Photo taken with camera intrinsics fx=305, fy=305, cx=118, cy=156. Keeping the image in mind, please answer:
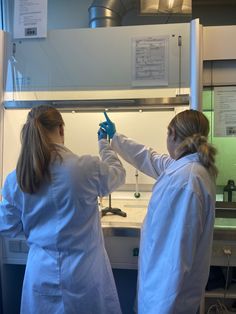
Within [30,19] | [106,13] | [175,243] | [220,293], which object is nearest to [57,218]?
[175,243]

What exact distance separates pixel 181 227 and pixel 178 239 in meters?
0.04

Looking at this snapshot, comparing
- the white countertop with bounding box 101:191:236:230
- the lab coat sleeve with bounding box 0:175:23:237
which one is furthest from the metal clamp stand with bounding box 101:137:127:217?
the lab coat sleeve with bounding box 0:175:23:237

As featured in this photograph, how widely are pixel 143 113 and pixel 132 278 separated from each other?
1083mm

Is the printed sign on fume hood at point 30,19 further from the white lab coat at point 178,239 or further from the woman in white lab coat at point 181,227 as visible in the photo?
the white lab coat at point 178,239

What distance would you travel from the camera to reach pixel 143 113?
2014mm

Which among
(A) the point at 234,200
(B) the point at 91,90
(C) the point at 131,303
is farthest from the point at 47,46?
(C) the point at 131,303

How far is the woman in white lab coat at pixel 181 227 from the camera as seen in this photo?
1.01 m

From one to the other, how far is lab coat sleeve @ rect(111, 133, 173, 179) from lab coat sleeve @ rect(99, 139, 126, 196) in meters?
0.10

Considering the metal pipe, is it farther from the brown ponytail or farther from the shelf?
the shelf

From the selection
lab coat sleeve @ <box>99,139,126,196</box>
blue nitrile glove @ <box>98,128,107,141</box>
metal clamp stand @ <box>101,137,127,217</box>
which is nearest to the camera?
lab coat sleeve @ <box>99,139,126,196</box>

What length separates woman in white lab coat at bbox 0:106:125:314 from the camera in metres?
1.09

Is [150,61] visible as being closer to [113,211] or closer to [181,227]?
[113,211]

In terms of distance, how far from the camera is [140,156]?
1540mm

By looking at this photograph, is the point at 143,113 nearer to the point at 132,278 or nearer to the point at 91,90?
the point at 91,90
